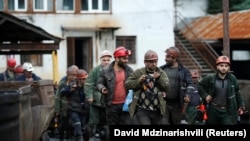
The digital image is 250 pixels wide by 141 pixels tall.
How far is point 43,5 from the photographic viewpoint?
4062cm

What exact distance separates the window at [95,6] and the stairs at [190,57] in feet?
15.5

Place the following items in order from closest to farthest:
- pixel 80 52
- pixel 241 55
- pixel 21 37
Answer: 1. pixel 21 37
2. pixel 80 52
3. pixel 241 55

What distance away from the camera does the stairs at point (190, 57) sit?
4375 centimetres

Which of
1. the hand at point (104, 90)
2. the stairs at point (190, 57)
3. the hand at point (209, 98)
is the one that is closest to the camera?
the hand at point (104, 90)

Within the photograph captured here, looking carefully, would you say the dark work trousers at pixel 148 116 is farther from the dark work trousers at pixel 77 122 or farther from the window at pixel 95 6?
the window at pixel 95 6

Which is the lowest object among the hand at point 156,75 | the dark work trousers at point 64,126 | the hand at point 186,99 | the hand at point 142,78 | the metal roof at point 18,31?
the dark work trousers at point 64,126

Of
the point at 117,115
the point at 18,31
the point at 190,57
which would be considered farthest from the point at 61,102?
the point at 190,57

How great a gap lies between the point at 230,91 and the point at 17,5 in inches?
1004

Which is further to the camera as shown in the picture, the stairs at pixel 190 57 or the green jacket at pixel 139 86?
the stairs at pixel 190 57

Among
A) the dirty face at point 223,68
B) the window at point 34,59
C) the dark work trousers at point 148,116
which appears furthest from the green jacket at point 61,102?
the window at point 34,59

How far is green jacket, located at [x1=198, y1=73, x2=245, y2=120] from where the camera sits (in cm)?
1594

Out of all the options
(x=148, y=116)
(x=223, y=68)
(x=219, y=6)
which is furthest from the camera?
(x=219, y=6)

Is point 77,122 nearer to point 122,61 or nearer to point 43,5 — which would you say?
point 122,61

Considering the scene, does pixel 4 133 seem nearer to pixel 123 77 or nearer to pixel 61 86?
pixel 123 77
